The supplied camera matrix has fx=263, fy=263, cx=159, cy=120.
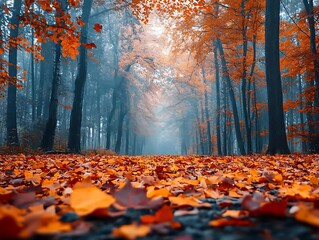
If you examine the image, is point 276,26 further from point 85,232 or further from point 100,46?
point 100,46

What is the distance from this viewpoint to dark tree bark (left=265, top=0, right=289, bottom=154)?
781 cm

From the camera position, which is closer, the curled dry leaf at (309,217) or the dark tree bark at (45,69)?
the curled dry leaf at (309,217)

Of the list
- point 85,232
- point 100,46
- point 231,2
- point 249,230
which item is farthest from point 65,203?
point 100,46

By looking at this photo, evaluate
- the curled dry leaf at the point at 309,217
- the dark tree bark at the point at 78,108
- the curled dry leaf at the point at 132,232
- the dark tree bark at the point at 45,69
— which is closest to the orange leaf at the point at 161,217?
Result: the curled dry leaf at the point at 132,232

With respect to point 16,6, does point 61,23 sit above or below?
below

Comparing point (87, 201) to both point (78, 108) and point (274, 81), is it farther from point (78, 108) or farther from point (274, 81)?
point (78, 108)

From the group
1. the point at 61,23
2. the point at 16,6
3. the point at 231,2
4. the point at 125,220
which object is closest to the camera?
the point at 125,220

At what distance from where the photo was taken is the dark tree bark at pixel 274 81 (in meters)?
7.81

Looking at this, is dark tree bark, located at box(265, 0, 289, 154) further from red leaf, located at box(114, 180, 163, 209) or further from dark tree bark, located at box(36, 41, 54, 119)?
dark tree bark, located at box(36, 41, 54, 119)

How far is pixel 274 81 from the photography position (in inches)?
324

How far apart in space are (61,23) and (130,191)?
359cm

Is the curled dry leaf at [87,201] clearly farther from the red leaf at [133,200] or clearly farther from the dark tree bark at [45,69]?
the dark tree bark at [45,69]

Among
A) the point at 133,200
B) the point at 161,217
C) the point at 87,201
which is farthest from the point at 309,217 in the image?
the point at 87,201

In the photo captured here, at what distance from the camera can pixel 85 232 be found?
0.84m
